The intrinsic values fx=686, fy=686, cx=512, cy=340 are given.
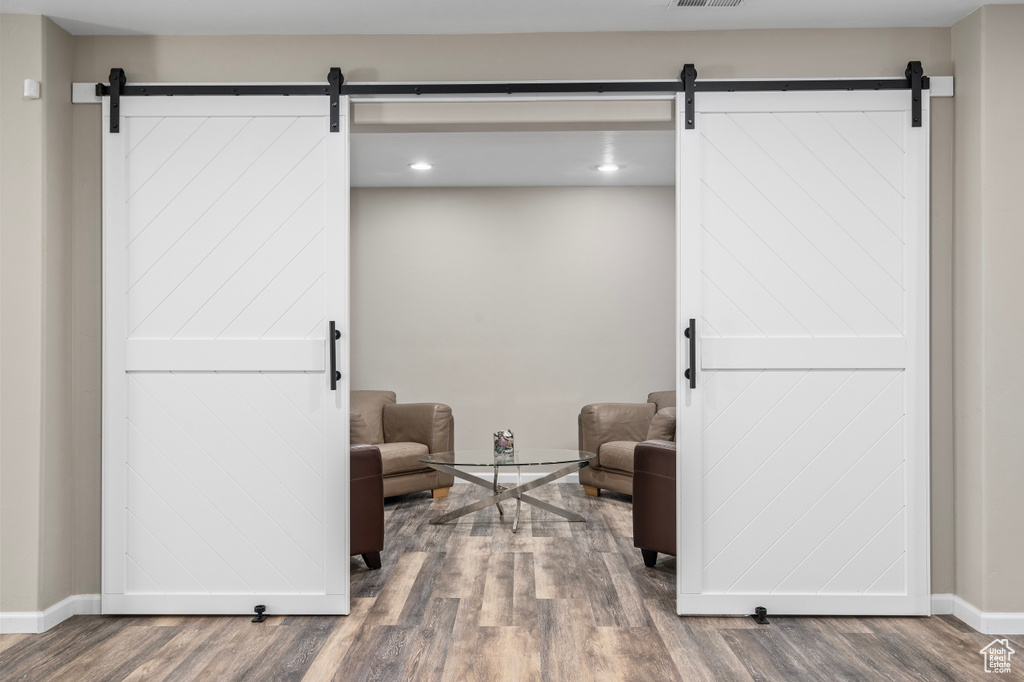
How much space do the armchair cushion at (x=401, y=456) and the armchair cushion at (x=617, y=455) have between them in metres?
1.38

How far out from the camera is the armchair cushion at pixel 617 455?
5.01 metres

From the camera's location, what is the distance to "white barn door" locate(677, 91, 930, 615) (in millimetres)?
2922

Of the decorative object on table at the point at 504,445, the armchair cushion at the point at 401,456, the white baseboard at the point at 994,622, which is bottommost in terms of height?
the white baseboard at the point at 994,622

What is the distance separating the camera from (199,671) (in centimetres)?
243

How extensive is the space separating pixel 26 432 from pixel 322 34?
2082 mm

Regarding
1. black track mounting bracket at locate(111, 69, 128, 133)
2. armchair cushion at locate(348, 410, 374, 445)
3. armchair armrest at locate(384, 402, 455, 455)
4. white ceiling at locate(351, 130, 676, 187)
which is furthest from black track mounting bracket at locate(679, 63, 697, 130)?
armchair armrest at locate(384, 402, 455, 455)

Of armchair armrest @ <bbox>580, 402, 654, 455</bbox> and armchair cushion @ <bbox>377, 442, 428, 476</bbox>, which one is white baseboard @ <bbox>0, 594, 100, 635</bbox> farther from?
armchair armrest @ <bbox>580, 402, 654, 455</bbox>

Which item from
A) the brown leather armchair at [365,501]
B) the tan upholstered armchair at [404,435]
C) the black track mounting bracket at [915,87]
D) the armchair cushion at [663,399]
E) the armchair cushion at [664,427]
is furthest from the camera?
the armchair cushion at [663,399]

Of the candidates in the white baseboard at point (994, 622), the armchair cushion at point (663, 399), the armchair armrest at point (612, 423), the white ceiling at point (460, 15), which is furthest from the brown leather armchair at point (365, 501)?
the armchair cushion at point (663, 399)

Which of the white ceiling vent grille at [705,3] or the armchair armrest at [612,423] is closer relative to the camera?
the white ceiling vent grille at [705,3]

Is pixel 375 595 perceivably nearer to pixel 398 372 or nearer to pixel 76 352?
pixel 76 352

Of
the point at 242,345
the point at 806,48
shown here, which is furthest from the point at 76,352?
the point at 806,48

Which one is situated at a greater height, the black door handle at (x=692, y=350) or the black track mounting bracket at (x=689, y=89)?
the black track mounting bracket at (x=689, y=89)

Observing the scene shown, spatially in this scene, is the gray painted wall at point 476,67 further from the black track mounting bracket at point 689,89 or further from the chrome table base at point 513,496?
the chrome table base at point 513,496
